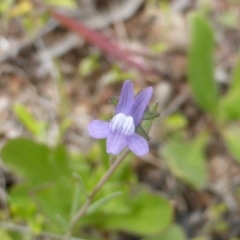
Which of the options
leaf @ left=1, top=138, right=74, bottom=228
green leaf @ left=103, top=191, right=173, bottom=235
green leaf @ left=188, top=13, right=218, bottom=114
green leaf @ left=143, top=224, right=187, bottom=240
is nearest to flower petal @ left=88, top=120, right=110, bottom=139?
leaf @ left=1, top=138, right=74, bottom=228

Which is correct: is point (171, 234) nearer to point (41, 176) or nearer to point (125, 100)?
point (41, 176)

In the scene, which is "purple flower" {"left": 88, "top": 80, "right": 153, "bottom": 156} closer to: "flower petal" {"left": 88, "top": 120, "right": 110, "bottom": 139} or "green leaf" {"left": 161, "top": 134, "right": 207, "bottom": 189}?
"flower petal" {"left": 88, "top": 120, "right": 110, "bottom": 139}

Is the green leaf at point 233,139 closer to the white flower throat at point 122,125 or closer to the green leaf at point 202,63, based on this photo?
the green leaf at point 202,63

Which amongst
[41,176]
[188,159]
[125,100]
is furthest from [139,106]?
[188,159]

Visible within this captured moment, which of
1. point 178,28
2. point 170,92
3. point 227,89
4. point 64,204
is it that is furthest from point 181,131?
point 64,204

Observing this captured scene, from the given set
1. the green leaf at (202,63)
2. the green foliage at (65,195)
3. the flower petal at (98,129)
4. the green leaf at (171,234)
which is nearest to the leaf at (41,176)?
the green foliage at (65,195)

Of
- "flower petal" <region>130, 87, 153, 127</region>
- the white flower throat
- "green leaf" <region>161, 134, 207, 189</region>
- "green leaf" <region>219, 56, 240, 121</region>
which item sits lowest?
the white flower throat
